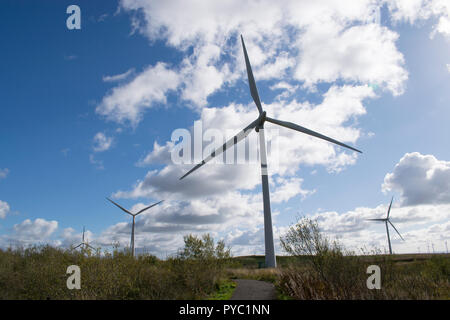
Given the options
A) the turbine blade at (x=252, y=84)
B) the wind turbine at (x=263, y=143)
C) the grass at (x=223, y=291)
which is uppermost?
the turbine blade at (x=252, y=84)

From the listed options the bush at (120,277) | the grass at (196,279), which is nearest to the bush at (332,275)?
the grass at (196,279)

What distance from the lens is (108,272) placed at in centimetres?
2348

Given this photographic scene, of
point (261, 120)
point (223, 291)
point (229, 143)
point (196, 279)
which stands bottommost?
point (223, 291)

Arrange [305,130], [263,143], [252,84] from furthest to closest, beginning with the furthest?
[252,84] < [263,143] < [305,130]

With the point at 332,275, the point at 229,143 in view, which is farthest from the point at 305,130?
the point at 332,275

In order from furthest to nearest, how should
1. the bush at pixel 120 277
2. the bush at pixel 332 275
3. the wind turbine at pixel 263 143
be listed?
the wind turbine at pixel 263 143, the bush at pixel 120 277, the bush at pixel 332 275

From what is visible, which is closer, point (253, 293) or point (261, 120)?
point (253, 293)

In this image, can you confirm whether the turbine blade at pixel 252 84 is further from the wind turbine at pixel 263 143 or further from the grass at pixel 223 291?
the grass at pixel 223 291

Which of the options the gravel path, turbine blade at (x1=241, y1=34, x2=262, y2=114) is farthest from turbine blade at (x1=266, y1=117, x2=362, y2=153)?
the gravel path

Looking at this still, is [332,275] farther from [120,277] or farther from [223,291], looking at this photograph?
[120,277]

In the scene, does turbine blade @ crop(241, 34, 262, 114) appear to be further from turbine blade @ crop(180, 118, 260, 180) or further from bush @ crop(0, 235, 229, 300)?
bush @ crop(0, 235, 229, 300)
